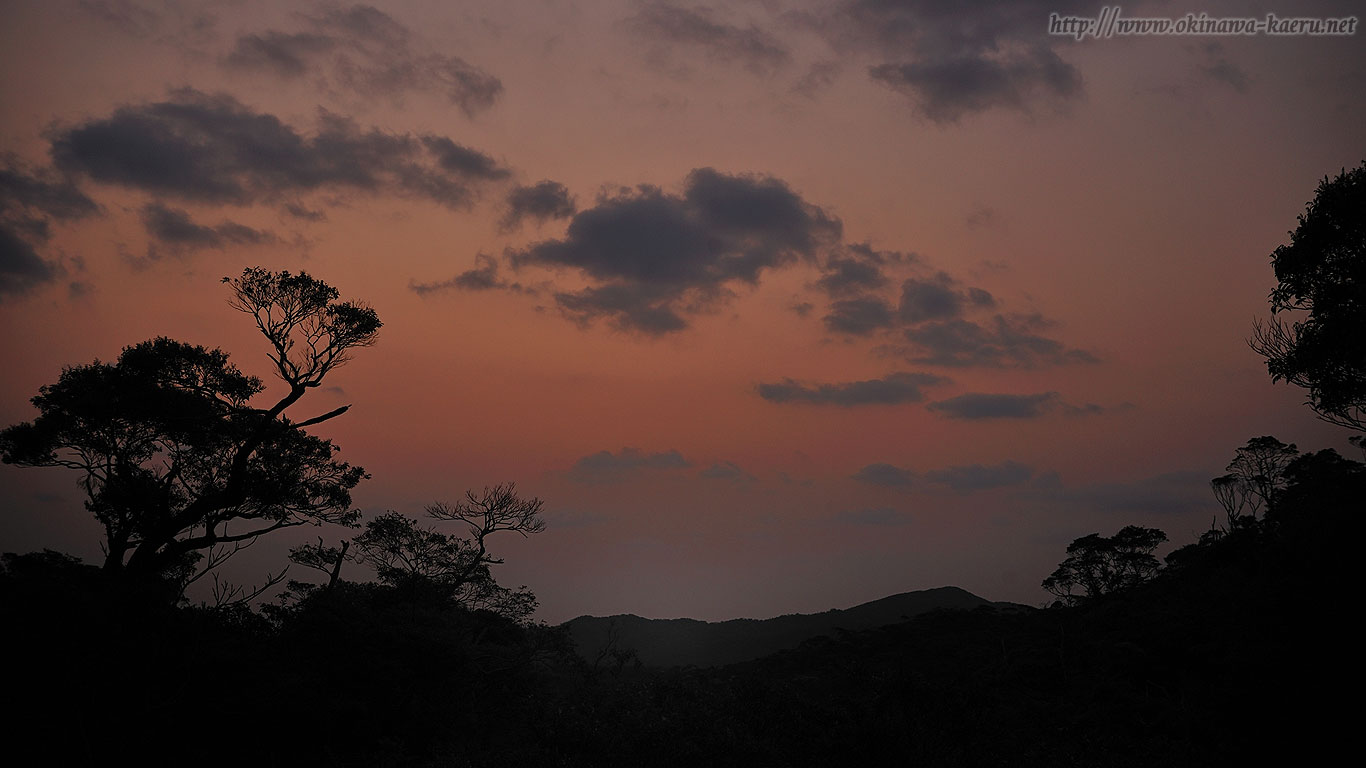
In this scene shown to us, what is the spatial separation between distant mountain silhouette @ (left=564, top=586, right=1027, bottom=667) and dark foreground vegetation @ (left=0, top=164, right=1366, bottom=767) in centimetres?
8490

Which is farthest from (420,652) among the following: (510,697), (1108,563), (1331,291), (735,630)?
(735,630)

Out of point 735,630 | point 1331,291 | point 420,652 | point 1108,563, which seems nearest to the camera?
point 1331,291

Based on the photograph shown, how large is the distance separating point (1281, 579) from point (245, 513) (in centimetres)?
3532

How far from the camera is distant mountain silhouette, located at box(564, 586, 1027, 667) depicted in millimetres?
124438

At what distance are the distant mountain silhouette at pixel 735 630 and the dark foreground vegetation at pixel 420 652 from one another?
279ft

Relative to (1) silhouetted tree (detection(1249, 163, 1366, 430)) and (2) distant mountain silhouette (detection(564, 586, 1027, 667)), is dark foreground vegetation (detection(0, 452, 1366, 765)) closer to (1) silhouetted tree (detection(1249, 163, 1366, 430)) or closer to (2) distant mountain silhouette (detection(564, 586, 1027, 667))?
(1) silhouetted tree (detection(1249, 163, 1366, 430))

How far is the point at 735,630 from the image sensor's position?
14525cm

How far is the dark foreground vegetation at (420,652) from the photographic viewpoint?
60.7 ft

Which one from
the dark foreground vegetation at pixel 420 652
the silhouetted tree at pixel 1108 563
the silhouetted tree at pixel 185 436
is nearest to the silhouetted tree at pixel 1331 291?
the dark foreground vegetation at pixel 420 652

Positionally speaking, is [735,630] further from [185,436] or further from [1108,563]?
A: [185,436]

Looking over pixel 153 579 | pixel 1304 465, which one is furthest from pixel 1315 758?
pixel 1304 465

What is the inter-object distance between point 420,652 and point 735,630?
399ft

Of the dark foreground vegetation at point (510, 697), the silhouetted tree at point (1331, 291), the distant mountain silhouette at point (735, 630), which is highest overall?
the silhouetted tree at point (1331, 291)

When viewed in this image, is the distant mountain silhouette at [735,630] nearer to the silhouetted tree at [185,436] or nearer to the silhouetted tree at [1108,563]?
the silhouetted tree at [1108,563]
